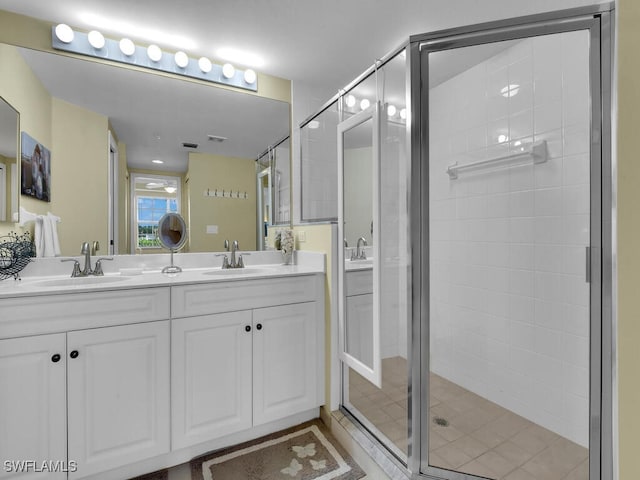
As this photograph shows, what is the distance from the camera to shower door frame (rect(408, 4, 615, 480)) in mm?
1154

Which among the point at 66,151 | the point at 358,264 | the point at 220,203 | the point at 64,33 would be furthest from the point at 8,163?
the point at 358,264

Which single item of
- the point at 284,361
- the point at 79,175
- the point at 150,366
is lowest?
the point at 284,361

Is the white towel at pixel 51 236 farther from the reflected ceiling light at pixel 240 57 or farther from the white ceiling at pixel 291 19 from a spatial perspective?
the reflected ceiling light at pixel 240 57

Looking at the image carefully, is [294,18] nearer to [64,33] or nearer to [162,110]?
[162,110]

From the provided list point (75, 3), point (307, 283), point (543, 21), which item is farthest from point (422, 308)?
point (75, 3)

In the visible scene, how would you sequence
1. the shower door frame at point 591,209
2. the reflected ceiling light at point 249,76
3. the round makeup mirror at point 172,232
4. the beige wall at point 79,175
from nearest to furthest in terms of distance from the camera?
the shower door frame at point 591,209
the beige wall at point 79,175
the round makeup mirror at point 172,232
the reflected ceiling light at point 249,76

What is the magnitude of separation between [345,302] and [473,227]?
0.99m

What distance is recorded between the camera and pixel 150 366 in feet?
4.69

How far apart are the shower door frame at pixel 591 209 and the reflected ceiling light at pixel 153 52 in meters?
1.54

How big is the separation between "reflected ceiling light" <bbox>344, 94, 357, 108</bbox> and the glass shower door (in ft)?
1.51

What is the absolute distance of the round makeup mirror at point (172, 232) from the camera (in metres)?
1.98

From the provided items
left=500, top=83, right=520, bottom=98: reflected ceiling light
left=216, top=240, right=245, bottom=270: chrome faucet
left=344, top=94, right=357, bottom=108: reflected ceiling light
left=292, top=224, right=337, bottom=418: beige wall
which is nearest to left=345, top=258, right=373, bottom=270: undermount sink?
left=292, top=224, right=337, bottom=418: beige wall

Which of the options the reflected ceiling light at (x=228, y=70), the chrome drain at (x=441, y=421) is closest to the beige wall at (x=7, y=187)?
the reflected ceiling light at (x=228, y=70)

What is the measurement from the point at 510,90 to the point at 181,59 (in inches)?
80.0
